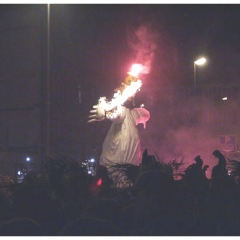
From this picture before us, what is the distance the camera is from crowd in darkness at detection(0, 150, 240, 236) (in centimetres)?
549

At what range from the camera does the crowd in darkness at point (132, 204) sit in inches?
216

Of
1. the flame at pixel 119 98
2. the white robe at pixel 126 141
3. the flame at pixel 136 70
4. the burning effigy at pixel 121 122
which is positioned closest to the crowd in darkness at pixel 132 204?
the flame at pixel 119 98

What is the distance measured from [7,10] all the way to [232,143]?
34.6 feet

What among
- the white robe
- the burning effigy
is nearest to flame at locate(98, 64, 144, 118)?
the burning effigy

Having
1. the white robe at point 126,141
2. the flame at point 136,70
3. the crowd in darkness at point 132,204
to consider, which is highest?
the flame at point 136,70

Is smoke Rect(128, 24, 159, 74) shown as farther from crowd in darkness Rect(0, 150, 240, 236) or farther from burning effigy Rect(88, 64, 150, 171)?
crowd in darkness Rect(0, 150, 240, 236)

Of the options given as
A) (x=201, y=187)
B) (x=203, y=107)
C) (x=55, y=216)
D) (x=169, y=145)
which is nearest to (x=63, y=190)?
(x=55, y=216)

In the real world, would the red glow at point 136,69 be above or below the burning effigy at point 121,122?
above

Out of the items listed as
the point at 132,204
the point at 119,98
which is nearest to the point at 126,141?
the point at 119,98

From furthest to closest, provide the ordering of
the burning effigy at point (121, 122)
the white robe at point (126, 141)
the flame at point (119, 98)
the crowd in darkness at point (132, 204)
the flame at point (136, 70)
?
1. the white robe at point (126, 141)
2. the flame at point (136, 70)
3. the burning effigy at point (121, 122)
4. the flame at point (119, 98)
5. the crowd in darkness at point (132, 204)

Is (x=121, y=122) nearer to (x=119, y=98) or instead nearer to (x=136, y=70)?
(x=119, y=98)

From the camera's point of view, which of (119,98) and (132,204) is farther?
(119,98)

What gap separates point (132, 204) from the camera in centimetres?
605

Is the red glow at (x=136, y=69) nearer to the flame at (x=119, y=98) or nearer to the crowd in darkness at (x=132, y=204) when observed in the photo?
the flame at (x=119, y=98)
